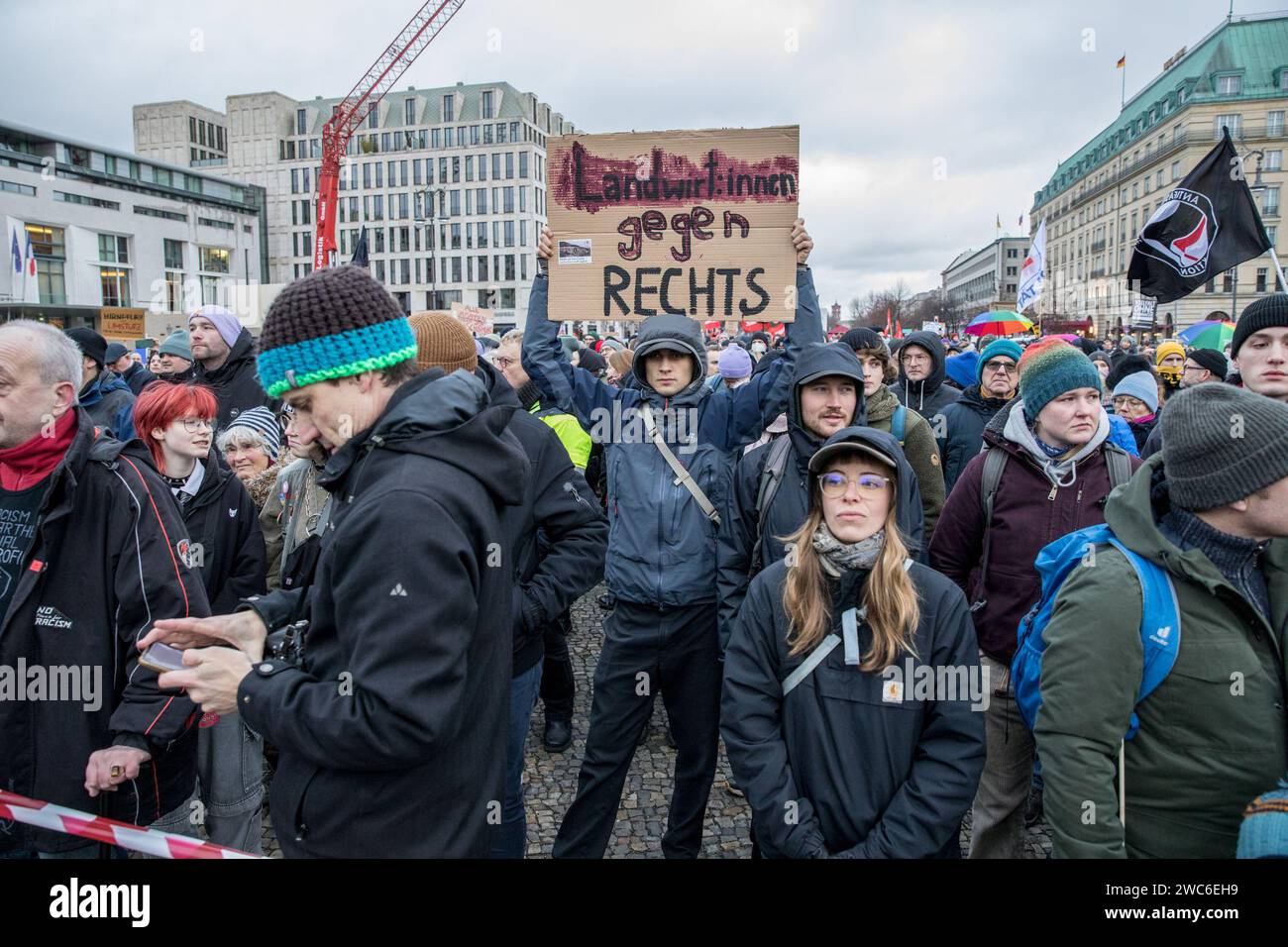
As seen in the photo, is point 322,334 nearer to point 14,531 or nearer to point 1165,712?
point 14,531

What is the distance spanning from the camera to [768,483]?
3.48m

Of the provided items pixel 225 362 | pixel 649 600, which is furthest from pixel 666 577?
pixel 225 362

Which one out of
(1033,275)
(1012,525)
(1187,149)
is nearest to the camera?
(1012,525)

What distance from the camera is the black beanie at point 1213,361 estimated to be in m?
5.62

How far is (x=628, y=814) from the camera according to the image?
13.5ft

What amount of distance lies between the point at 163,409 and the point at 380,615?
8.71ft

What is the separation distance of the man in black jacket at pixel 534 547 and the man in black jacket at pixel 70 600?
1.15 meters

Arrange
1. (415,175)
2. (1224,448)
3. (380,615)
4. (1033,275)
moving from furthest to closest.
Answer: (415,175), (1033,275), (1224,448), (380,615)

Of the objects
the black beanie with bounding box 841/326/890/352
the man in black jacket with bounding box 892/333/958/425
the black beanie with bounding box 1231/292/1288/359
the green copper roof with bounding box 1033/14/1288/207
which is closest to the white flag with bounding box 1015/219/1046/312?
the man in black jacket with bounding box 892/333/958/425

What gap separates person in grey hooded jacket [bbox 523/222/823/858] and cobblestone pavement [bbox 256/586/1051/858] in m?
0.37

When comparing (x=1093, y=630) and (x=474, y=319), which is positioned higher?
(x=474, y=319)

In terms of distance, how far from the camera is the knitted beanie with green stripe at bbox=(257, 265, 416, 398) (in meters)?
1.77

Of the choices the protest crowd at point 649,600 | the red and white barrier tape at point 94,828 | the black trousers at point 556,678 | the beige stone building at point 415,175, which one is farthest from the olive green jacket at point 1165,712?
the beige stone building at point 415,175
